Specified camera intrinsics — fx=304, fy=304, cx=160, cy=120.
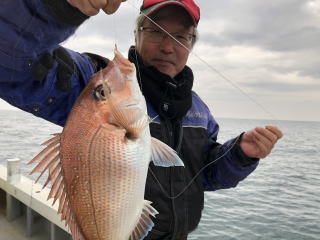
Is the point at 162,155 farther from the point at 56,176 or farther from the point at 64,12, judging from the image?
the point at 64,12

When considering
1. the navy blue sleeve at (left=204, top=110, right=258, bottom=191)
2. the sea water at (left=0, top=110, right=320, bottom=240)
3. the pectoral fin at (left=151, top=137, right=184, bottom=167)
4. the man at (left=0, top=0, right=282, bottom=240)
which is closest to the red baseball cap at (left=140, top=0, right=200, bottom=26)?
the man at (left=0, top=0, right=282, bottom=240)

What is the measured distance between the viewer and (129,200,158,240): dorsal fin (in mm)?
1331

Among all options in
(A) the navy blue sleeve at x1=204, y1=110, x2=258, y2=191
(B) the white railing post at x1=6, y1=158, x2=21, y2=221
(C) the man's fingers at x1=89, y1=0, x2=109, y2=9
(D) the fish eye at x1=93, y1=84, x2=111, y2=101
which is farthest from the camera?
A: (B) the white railing post at x1=6, y1=158, x2=21, y2=221

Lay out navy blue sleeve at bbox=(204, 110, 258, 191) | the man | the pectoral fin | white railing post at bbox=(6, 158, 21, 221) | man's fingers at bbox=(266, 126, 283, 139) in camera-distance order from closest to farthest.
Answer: the man → the pectoral fin → man's fingers at bbox=(266, 126, 283, 139) → navy blue sleeve at bbox=(204, 110, 258, 191) → white railing post at bbox=(6, 158, 21, 221)

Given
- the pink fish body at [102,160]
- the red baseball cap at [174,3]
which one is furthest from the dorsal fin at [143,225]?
the red baseball cap at [174,3]

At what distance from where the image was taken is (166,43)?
7.00 ft

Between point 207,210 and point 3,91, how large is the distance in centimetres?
814

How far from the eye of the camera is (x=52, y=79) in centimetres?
133

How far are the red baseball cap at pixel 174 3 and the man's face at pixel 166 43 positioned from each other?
0.04 meters

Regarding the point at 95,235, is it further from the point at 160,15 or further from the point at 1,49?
the point at 160,15

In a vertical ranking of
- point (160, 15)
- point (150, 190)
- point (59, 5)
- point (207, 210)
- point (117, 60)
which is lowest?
point (207, 210)

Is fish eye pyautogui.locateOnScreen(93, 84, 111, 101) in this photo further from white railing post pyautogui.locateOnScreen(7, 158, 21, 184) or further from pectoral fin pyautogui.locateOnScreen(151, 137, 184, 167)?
white railing post pyautogui.locateOnScreen(7, 158, 21, 184)

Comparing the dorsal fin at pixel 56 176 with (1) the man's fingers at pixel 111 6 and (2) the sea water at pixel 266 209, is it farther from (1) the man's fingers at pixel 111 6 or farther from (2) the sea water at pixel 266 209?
(2) the sea water at pixel 266 209

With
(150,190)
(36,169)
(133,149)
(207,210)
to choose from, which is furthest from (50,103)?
(207,210)
